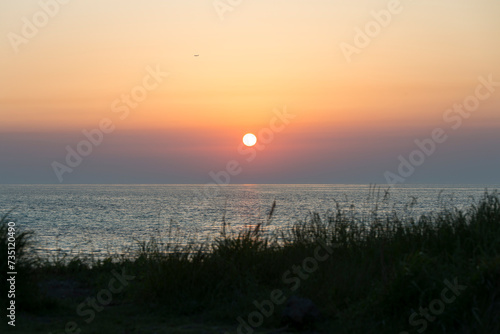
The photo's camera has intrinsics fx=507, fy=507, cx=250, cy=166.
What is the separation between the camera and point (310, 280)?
7.93 meters

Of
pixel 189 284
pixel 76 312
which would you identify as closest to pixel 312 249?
pixel 189 284

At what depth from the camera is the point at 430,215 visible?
32.8 feet

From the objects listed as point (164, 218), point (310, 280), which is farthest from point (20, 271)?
point (164, 218)

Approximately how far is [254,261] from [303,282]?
3.56 ft

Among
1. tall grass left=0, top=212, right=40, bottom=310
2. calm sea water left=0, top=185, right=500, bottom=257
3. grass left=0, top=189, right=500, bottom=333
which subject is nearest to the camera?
A: grass left=0, top=189, right=500, bottom=333

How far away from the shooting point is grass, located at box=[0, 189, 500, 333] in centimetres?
639

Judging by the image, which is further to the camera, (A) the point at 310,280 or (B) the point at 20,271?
(A) the point at 310,280

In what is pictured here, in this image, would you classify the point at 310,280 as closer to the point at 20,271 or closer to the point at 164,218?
the point at 20,271

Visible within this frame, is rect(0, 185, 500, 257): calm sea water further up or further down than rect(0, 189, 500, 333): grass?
further up

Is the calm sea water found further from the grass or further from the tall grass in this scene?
Answer: the tall grass

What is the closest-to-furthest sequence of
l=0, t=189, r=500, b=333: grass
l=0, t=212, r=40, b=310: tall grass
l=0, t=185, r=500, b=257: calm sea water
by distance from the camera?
1. l=0, t=189, r=500, b=333: grass
2. l=0, t=212, r=40, b=310: tall grass
3. l=0, t=185, r=500, b=257: calm sea water

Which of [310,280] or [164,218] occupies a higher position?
[164,218]

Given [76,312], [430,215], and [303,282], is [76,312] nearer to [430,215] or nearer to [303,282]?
[303,282]

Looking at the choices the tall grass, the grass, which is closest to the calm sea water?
the grass
